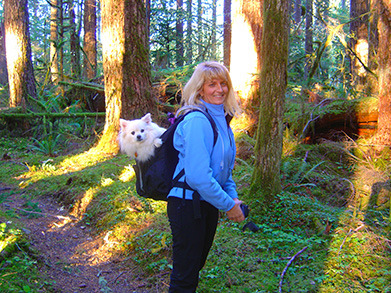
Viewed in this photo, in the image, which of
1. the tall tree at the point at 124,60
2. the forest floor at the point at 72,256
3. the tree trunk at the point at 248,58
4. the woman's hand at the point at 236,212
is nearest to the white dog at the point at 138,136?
the woman's hand at the point at 236,212

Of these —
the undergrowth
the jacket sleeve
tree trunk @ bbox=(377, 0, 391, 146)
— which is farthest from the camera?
tree trunk @ bbox=(377, 0, 391, 146)

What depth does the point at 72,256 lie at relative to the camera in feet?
15.2

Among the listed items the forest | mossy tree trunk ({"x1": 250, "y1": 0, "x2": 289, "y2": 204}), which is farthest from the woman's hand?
mossy tree trunk ({"x1": 250, "y1": 0, "x2": 289, "y2": 204})

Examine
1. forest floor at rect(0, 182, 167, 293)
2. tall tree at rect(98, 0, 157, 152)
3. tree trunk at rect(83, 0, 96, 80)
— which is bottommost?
forest floor at rect(0, 182, 167, 293)

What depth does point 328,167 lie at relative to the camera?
22.7 feet

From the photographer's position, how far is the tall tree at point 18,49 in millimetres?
11961

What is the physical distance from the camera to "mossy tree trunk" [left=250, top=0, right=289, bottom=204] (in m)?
4.57

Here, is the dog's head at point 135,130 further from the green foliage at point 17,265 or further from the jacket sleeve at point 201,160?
the green foliage at point 17,265

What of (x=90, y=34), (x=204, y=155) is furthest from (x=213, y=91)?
(x=90, y=34)

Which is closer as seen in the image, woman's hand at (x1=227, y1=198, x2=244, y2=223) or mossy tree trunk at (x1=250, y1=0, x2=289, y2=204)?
woman's hand at (x1=227, y1=198, x2=244, y2=223)

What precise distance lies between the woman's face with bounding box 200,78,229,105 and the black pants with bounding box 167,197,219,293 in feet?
2.77

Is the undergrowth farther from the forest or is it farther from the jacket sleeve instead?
the jacket sleeve

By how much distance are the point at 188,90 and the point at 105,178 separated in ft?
15.4

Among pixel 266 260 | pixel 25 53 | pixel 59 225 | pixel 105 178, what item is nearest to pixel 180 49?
pixel 25 53
